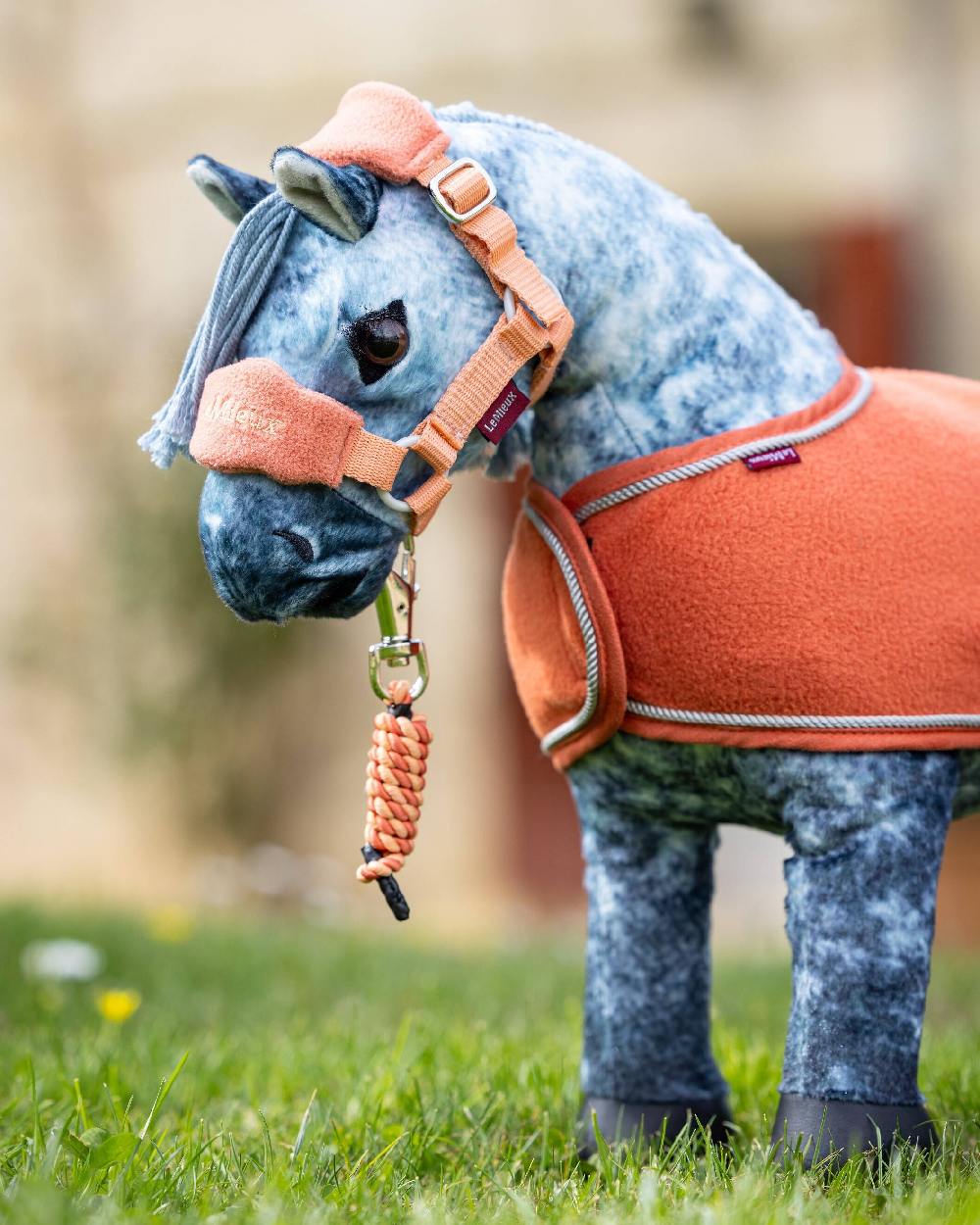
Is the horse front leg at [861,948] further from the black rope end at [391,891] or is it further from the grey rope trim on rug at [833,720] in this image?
the black rope end at [391,891]

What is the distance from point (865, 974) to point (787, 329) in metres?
0.80

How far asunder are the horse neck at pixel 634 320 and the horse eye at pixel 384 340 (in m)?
0.21

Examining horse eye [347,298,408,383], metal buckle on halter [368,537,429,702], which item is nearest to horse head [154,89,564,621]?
horse eye [347,298,408,383]

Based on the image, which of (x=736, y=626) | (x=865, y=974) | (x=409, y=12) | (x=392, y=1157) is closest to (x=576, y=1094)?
(x=392, y=1157)

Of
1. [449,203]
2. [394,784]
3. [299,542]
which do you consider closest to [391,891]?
[394,784]

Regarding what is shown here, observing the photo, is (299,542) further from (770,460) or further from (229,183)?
(770,460)

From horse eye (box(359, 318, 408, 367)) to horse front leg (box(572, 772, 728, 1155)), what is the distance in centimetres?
63

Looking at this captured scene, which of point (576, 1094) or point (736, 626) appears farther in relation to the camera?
point (576, 1094)

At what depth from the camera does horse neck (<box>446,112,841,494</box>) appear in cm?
175

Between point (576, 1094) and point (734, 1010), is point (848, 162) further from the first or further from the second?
point (576, 1094)

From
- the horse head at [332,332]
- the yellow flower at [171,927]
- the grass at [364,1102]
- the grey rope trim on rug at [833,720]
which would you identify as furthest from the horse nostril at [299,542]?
the yellow flower at [171,927]

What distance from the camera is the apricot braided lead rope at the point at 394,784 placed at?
175cm

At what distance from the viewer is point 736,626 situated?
172 cm

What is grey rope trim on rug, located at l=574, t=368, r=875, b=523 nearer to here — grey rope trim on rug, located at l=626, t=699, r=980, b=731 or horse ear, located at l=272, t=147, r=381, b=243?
grey rope trim on rug, located at l=626, t=699, r=980, b=731
